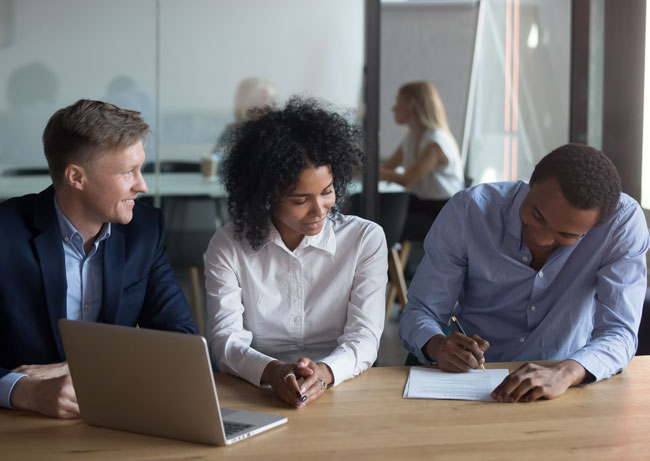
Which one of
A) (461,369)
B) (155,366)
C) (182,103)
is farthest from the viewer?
(182,103)

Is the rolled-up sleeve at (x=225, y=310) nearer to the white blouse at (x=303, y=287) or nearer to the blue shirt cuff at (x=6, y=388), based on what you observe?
the white blouse at (x=303, y=287)

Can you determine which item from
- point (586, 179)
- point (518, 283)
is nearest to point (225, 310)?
point (518, 283)

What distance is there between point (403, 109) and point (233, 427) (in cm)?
345

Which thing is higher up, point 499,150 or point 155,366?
point 499,150

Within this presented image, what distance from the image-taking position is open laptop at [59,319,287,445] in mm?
1295

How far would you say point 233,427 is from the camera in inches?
56.3

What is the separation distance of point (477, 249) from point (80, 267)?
1079mm

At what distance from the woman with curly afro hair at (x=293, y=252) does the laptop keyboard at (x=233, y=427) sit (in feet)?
1.62

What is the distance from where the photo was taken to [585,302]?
6.81 ft

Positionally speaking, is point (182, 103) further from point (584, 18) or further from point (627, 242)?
point (627, 242)

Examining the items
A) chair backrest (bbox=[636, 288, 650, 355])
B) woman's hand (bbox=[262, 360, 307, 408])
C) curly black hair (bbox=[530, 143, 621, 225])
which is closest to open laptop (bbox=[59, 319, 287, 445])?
woman's hand (bbox=[262, 360, 307, 408])

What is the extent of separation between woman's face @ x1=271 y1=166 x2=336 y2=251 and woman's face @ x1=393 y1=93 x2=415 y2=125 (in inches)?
105

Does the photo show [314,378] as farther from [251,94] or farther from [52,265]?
[251,94]

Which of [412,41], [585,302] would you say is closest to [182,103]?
[412,41]
